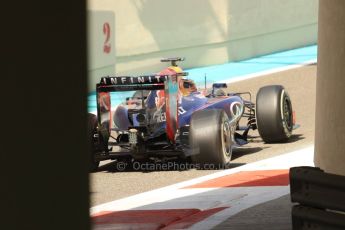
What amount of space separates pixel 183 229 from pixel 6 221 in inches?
210

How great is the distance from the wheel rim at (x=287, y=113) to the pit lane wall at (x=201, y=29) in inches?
334

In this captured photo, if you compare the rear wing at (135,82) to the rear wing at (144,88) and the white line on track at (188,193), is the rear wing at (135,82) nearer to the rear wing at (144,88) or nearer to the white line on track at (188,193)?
the rear wing at (144,88)

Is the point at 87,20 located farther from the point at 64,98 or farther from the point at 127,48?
the point at 127,48

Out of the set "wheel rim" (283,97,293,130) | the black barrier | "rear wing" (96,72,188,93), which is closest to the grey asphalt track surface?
"wheel rim" (283,97,293,130)

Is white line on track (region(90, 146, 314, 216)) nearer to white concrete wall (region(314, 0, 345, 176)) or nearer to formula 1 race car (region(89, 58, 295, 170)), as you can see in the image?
formula 1 race car (region(89, 58, 295, 170))

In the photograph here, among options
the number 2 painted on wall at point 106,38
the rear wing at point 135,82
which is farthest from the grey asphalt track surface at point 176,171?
the number 2 painted on wall at point 106,38

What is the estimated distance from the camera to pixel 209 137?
11406 millimetres

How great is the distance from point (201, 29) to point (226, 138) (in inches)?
524

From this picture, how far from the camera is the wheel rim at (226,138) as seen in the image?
11.6 meters

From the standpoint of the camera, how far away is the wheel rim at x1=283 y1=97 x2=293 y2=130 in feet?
44.3

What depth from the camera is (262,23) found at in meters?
26.7

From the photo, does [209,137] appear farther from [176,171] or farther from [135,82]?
[135,82]

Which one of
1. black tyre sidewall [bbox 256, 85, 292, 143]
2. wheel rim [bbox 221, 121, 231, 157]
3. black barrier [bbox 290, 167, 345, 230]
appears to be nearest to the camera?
black barrier [bbox 290, 167, 345, 230]

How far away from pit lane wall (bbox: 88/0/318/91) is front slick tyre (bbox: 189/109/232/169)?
9998mm
